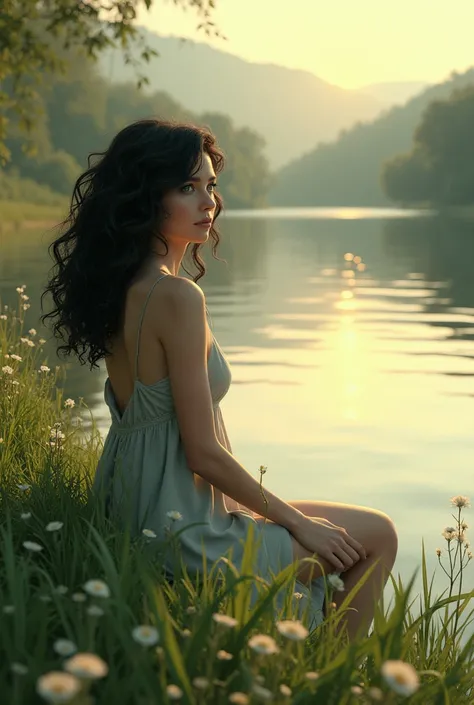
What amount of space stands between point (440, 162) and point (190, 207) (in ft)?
297

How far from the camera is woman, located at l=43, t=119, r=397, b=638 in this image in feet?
11.2

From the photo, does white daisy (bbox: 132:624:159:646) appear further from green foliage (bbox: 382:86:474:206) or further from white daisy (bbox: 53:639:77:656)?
green foliage (bbox: 382:86:474:206)

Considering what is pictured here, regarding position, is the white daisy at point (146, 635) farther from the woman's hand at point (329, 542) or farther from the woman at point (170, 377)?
the woman's hand at point (329, 542)

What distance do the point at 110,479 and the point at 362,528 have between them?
0.78m

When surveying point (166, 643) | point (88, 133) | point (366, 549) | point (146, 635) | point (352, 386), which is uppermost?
point (88, 133)

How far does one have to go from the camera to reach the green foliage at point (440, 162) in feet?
298

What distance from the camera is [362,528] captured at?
11.7 ft

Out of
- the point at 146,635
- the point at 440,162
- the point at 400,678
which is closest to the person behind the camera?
the point at 400,678

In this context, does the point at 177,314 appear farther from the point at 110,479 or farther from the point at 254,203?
the point at 254,203

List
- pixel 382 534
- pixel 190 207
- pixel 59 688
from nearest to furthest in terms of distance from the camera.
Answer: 1. pixel 59 688
2. pixel 382 534
3. pixel 190 207

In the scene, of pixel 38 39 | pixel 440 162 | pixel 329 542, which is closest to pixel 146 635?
pixel 329 542

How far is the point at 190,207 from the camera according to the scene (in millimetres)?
3729

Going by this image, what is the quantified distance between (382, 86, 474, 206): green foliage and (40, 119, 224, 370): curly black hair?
87757mm

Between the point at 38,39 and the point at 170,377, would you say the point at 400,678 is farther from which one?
the point at 38,39
